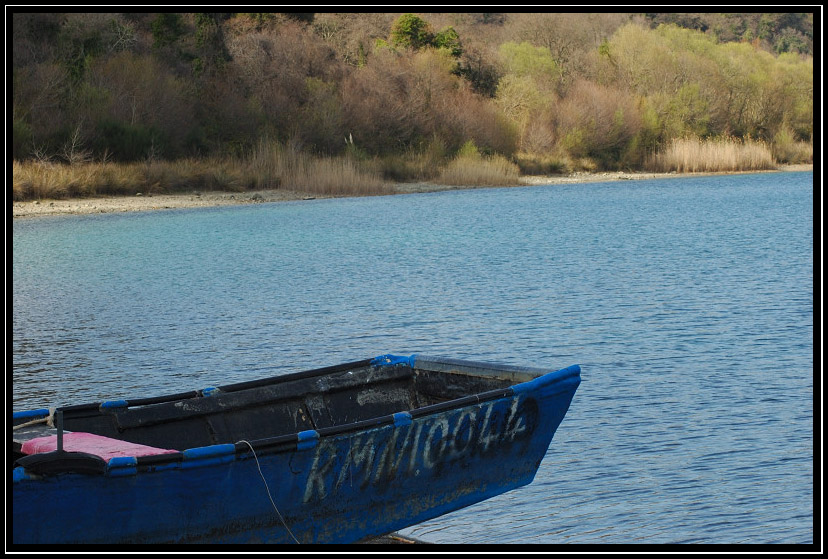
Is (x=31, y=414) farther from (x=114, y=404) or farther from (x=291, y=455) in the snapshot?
(x=291, y=455)

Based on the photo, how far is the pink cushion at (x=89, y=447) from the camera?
250 inches

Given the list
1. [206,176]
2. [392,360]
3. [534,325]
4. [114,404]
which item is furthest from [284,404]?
[206,176]

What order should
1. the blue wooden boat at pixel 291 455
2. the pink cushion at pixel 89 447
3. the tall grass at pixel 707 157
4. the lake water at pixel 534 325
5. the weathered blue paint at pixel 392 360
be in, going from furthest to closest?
the tall grass at pixel 707 157, the weathered blue paint at pixel 392 360, the lake water at pixel 534 325, the pink cushion at pixel 89 447, the blue wooden boat at pixel 291 455

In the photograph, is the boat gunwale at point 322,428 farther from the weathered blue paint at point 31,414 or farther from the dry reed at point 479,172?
the dry reed at point 479,172

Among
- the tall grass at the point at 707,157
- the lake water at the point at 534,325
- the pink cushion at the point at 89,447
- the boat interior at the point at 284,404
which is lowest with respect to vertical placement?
the tall grass at the point at 707,157

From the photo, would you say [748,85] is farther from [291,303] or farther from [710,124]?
[291,303]

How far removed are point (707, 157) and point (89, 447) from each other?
57644 mm

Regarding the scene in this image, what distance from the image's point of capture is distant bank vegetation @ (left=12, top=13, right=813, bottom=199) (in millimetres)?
41375

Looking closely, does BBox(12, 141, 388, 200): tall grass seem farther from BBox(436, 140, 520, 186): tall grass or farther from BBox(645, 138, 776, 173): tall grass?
BBox(645, 138, 776, 173): tall grass

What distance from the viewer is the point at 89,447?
6430 millimetres

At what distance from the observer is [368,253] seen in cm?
2594

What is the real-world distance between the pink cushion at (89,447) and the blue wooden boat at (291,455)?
1 centimetres

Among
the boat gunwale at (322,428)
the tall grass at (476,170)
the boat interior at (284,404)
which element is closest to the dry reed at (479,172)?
the tall grass at (476,170)

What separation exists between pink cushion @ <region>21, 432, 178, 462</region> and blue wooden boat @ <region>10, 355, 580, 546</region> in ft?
0.04
